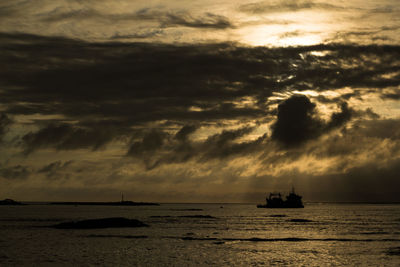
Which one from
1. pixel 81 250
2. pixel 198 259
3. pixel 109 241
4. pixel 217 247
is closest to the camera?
pixel 198 259

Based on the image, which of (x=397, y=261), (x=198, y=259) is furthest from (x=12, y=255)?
(x=397, y=261)

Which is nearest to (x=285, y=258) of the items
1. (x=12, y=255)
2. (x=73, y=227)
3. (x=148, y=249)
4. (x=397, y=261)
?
(x=397, y=261)

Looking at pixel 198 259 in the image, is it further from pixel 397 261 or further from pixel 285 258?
pixel 397 261

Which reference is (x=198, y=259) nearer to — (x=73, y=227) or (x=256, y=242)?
(x=256, y=242)

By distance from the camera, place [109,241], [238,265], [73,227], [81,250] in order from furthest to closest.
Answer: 1. [73,227]
2. [109,241]
3. [81,250]
4. [238,265]

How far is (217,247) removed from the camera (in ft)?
233

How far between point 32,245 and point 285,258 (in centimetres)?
3639

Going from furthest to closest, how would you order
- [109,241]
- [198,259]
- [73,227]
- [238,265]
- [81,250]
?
1. [73,227]
2. [109,241]
3. [81,250]
4. [198,259]
5. [238,265]

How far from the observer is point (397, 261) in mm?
56000

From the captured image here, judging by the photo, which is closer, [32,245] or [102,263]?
[102,263]

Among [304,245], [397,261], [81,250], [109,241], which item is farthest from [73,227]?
[397,261]

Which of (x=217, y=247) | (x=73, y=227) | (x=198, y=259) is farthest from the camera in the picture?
(x=73, y=227)

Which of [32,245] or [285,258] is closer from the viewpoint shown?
[285,258]

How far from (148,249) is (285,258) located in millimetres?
19183
